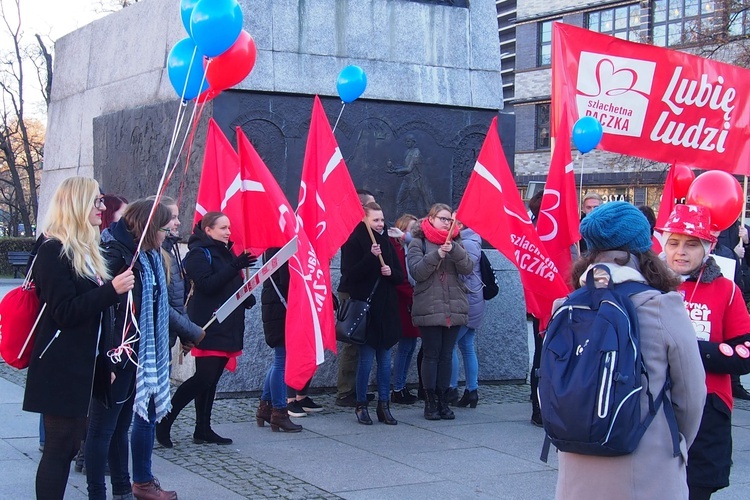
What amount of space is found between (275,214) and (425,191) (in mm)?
2666

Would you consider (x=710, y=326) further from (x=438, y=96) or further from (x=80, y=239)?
(x=438, y=96)

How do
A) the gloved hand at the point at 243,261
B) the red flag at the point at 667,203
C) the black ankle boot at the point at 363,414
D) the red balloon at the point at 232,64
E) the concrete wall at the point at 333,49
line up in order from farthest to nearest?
the concrete wall at the point at 333,49 → the black ankle boot at the point at 363,414 → the red flag at the point at 667,203 → the gloved hand at the point at 243,261 → the red balloon at the point at 232,64

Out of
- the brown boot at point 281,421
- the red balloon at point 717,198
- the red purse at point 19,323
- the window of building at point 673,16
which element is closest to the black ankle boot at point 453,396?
the brown boot at point 281,421

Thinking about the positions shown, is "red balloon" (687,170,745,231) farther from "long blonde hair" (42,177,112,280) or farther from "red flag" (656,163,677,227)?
"long blonde hair" (42,177,112,280)

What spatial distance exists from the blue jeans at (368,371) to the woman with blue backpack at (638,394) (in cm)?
461

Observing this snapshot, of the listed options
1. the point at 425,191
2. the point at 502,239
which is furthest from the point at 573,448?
the point at 425,191

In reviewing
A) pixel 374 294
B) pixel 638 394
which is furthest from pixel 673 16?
pixel 638 394

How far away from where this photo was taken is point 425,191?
9.58 meters

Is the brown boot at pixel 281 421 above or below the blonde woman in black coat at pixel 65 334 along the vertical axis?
below

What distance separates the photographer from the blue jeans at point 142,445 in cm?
541

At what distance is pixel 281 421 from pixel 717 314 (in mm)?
4003

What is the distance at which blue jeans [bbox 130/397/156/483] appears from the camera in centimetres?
541

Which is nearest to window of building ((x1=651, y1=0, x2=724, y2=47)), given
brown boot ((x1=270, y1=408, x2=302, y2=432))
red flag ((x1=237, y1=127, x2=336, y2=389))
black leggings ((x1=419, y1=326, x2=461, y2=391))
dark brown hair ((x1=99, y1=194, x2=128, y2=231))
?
black leggings ((x1=419, y1=326, x2=461, y2=391))

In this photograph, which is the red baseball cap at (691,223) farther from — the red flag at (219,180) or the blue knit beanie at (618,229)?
the red flag at (219,180)
